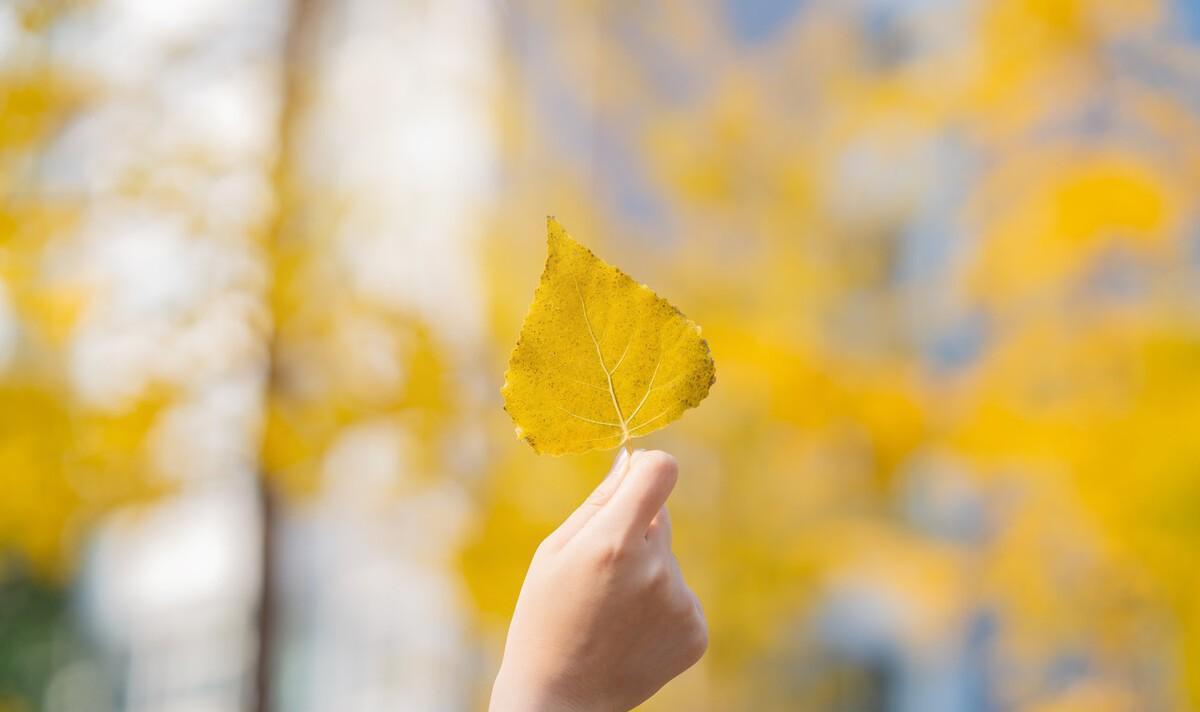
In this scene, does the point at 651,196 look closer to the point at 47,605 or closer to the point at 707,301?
the point at 707,301

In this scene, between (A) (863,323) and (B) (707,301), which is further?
(A) (863,323)

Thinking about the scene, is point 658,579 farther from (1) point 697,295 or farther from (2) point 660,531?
(1) point 697,295

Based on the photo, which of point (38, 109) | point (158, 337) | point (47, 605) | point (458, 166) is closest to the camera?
point (38, 109)

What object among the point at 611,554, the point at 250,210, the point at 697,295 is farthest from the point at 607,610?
the point at 697,295

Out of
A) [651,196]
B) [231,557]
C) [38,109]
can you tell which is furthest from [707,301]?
[231,557]

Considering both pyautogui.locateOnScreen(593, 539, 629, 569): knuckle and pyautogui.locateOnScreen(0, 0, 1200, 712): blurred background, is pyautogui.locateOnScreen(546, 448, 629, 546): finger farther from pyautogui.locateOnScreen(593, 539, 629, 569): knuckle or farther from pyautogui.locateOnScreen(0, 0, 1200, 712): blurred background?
pyautogui.locateOnScreen(0, 0, 1200, 712): blurred background
